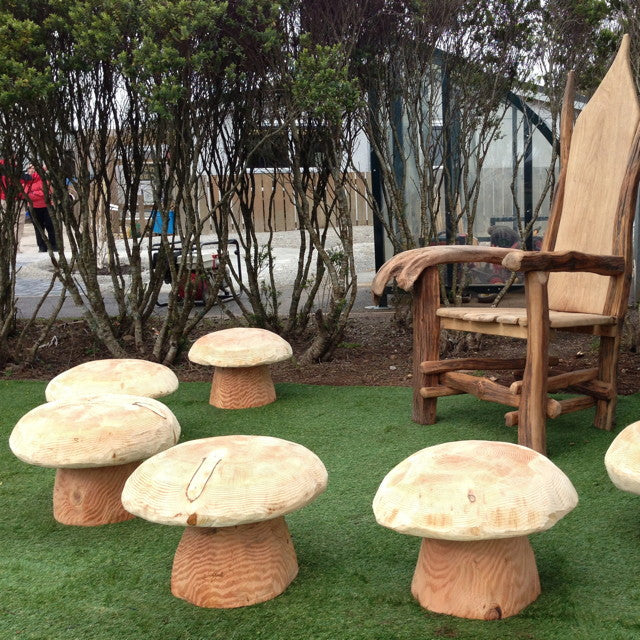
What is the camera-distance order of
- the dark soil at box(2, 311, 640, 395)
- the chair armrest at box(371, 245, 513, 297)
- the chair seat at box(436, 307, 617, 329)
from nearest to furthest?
1. the chair seat at box(436, 307, 617, 329)
2. the chair armrest at box(371, 245, 513, 297)
3. the dark soil at box(2, 311, 640, 395)

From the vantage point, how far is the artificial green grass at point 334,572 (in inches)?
85.4

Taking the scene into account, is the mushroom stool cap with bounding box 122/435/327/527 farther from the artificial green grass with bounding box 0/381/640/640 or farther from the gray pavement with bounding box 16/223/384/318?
the gray pavement with bounding box 16/223/384/318

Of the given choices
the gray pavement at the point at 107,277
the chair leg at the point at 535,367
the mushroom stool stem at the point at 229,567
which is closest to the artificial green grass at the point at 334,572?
the mushroom stool stem at the point at 229,567

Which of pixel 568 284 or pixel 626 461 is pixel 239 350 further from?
pixel 626 461

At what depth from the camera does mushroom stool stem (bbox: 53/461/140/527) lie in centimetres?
298

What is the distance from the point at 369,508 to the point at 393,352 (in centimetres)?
288

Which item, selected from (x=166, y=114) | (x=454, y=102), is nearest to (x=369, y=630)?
(x=166, y=114)

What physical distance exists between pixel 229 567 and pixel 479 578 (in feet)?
2.42

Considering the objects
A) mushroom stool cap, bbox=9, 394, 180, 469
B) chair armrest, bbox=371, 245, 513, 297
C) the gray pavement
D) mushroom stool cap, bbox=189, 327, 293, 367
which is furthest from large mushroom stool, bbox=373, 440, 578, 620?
the gray pavement

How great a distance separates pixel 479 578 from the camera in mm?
2184

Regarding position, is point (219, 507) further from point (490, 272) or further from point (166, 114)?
point (490, 272)

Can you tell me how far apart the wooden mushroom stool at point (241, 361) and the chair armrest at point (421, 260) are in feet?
2.63

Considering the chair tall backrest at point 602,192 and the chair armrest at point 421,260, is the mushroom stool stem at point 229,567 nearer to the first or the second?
the chair armrest at point 421,260

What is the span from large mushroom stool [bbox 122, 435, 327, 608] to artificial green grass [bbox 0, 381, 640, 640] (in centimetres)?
6
